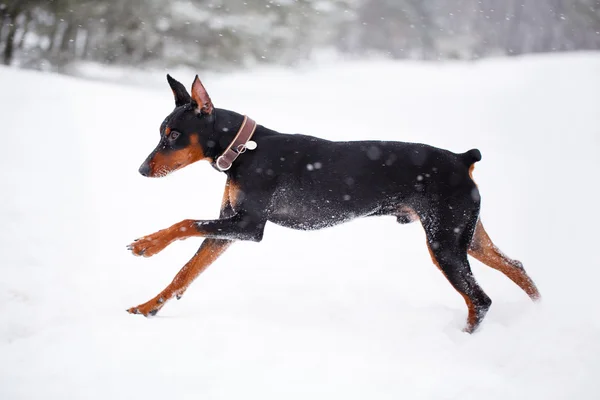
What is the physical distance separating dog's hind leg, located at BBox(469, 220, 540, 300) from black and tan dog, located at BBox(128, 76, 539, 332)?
35cm

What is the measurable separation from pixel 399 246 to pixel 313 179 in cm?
259

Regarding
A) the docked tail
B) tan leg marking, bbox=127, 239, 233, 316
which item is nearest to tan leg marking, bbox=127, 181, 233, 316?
tan leg marking, bbox=127, 239, 233, 316

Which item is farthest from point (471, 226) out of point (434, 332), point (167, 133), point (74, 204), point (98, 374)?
point (74, 204)

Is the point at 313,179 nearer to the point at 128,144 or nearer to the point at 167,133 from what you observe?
the point at 167,133

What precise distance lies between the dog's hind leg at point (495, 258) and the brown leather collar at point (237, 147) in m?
1.89

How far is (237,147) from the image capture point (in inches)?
139

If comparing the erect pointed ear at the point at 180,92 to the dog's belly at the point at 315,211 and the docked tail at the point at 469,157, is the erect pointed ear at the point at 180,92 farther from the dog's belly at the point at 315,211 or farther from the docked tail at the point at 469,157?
the docked tail at the point at 469,157

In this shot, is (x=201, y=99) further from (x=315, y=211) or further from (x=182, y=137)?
(x=315, y=211)

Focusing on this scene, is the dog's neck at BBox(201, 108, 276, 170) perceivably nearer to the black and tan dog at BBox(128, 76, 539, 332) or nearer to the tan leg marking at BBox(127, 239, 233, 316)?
the black and tan dog at BBox(128, 76, 539, 332)

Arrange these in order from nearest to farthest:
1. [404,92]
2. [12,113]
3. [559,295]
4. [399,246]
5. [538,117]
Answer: [559,295] < [399,246] < [12,113] < [538,117] < [404,92]

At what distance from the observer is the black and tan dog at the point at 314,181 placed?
351 centimetres

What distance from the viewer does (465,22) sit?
27.2 meters

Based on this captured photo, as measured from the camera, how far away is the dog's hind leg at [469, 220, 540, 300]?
4012 millimetres

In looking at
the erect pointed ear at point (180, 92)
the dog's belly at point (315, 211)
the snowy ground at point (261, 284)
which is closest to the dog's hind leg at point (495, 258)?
the snowy ground at point (261, 284)
